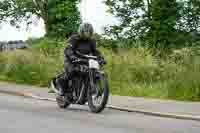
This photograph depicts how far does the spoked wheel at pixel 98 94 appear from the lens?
13.7m

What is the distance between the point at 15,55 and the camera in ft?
98.6

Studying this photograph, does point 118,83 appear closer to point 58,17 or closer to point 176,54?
point 176,54

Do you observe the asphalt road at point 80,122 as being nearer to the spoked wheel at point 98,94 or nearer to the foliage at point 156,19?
the spoked wheel at point 98,94

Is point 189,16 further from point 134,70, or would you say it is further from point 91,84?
point 91,84

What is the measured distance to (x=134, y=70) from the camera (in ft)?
71.2

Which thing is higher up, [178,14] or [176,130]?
[178,14]

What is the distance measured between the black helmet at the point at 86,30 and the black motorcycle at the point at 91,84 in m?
0.43

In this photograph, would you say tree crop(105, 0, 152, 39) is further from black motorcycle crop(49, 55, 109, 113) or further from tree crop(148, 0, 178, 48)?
black motorcycle crop(49, 55, 109, 113)

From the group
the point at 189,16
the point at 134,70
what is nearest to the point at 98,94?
the point at 134,70

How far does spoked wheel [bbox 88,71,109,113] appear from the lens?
540 inches

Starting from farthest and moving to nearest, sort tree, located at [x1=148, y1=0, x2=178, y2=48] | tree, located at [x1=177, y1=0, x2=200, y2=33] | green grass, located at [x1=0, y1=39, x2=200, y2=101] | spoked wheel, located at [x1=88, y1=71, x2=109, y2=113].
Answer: tree, located at [x1=177, y1=0, x2=200, y2=33], tree, located at [x1=148, y1=0, x2=178, y2=48], green grass, located at [x1=0, y1=39, x2=200, y2=101], spoked wheel, located at [x1=88, y1=71, x2=109, y2=113]

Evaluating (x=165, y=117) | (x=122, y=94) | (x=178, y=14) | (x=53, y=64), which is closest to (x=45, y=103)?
(x=122, y=94)

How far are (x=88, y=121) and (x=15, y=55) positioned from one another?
58.6ft

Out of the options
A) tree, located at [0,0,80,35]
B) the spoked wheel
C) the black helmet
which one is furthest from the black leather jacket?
tree, located at [0,0,80,35]
